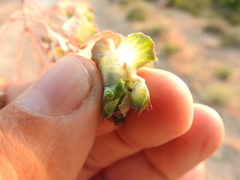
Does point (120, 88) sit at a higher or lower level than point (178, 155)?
higher

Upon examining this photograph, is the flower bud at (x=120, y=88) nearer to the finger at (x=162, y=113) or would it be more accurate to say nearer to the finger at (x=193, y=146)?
the finger at (x=162, y=113)

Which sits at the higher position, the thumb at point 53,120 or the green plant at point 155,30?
the thumb at point 53,120

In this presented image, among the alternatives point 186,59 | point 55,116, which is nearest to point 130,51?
point 55,116

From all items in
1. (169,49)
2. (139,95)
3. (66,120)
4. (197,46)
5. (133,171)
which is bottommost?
(197,46)

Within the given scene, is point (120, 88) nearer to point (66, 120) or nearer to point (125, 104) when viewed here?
point (125, 104)

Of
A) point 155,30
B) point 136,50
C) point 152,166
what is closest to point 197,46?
point 155,30

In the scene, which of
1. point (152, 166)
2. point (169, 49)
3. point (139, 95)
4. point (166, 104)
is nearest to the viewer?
point (139, 95)

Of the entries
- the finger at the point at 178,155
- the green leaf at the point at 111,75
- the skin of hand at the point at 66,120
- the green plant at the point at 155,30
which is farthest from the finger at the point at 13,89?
the green plant at the point at 155,30
